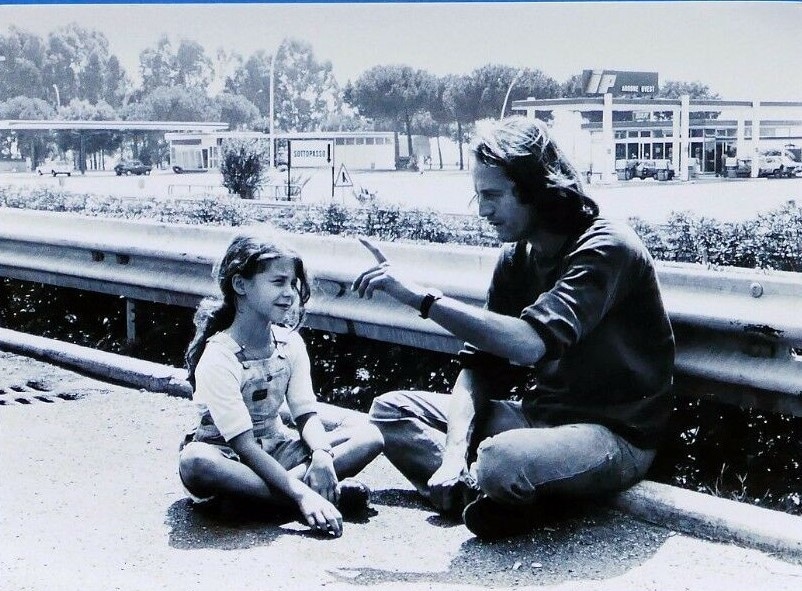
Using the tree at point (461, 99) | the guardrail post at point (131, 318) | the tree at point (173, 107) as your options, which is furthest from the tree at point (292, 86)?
the guardrail post at point (131, 318)

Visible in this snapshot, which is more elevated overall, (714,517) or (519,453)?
(519,453)

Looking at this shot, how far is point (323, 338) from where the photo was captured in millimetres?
4164

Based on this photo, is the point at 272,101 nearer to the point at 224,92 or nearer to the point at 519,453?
the point at 224,92

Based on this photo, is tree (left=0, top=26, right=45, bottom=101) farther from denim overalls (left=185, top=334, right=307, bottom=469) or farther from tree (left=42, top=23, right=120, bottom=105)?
denim overalls (left=185, top=334, right=307, bottom=469)

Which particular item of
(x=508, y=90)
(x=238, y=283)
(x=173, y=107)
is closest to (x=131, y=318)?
(x=173, y=107)

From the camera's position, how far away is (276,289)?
2945 millimetres

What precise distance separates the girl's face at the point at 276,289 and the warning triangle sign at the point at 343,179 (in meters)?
0.63

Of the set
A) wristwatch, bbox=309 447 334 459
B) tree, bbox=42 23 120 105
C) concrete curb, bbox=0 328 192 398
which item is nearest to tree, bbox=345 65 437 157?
tree, bbox=42 23 120 105

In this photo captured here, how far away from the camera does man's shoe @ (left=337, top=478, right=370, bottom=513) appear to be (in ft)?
9.59

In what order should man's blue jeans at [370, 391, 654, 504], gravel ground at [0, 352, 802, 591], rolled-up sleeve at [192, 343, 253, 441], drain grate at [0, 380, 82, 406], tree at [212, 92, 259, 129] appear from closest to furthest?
gravel ground at [0, 352, 802, 591]
man's blue jeans at [370, 391, 654, 504]
rolled-up sleeve at [192, 343, 253, 441]
tree at [212, 92, 259, 129]
drain grate at [0, 380, 82, 406]

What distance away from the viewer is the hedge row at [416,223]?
327 centimetres

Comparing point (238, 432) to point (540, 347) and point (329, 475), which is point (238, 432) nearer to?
point (329, 475)

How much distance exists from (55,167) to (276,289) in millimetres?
1058

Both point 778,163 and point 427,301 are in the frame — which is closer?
point 427,301
